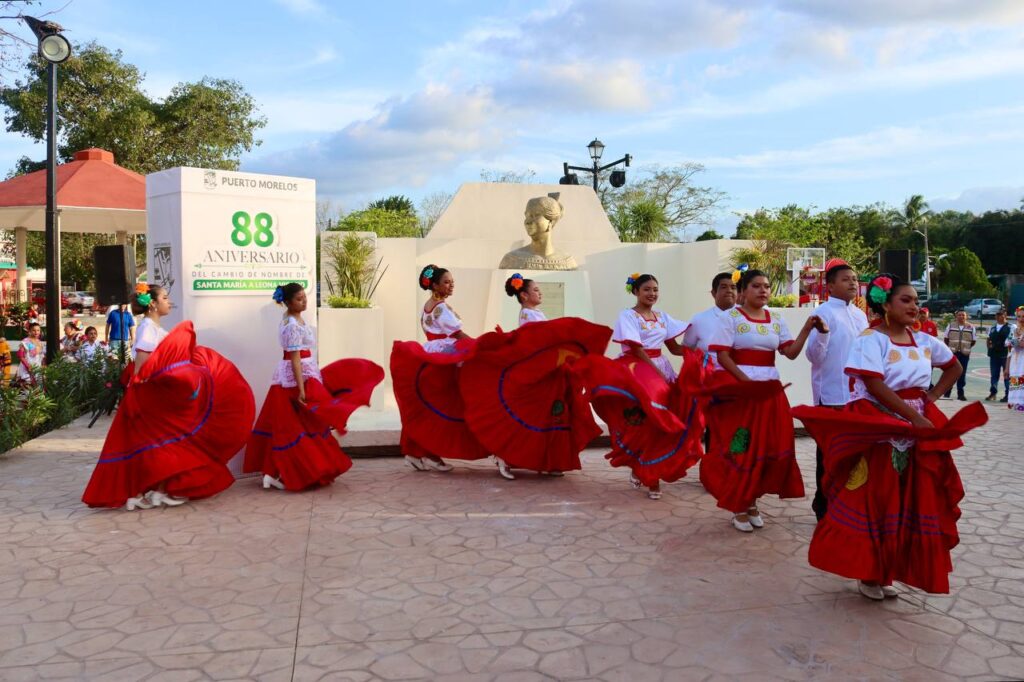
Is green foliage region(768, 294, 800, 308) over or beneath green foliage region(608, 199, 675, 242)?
beneath

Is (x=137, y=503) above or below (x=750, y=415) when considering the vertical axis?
below

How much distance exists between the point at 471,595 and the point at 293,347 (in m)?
2.61

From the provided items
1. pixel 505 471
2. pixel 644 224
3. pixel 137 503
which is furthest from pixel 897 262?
pixel 644 224

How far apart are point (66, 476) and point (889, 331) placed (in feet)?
19.3

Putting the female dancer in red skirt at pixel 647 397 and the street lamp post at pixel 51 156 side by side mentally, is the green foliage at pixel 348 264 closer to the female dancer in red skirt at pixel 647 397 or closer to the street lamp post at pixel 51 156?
the street lamp post at pixel 51 156

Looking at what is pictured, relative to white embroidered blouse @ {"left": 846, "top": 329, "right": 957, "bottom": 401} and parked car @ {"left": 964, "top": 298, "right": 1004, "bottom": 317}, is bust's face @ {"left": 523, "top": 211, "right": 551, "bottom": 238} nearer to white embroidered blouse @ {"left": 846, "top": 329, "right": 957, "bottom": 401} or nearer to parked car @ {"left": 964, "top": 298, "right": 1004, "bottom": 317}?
white embroidered blouse @ {"left": 846, "top": 329, "right": 957, "bottom": 401}

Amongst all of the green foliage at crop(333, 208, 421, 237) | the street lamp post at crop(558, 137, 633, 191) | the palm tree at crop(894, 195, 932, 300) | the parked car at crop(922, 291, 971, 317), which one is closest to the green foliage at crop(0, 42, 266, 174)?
the green foliage at crop(333, 208, 421, 237)

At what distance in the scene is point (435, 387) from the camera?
20.8 feet

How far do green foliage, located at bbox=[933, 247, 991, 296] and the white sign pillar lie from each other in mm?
42250

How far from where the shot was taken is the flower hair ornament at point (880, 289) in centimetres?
361

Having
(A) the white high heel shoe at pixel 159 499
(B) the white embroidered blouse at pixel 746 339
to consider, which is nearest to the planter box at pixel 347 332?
(A) the white high heel shoe at pixel 159 499

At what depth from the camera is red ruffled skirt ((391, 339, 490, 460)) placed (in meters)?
6.27

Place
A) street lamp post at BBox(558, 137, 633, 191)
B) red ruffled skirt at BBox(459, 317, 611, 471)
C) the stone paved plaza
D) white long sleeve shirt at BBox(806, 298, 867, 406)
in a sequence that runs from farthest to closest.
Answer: street lamp post at BBox(558, 137, 633, 191)
red ruffled skirt at BBox(459, 317, 611, 471)
white long sleeve shirt at BBox(806, 298, 867, 406)
the stone paved plaza

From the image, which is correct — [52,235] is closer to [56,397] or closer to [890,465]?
[56,397]
